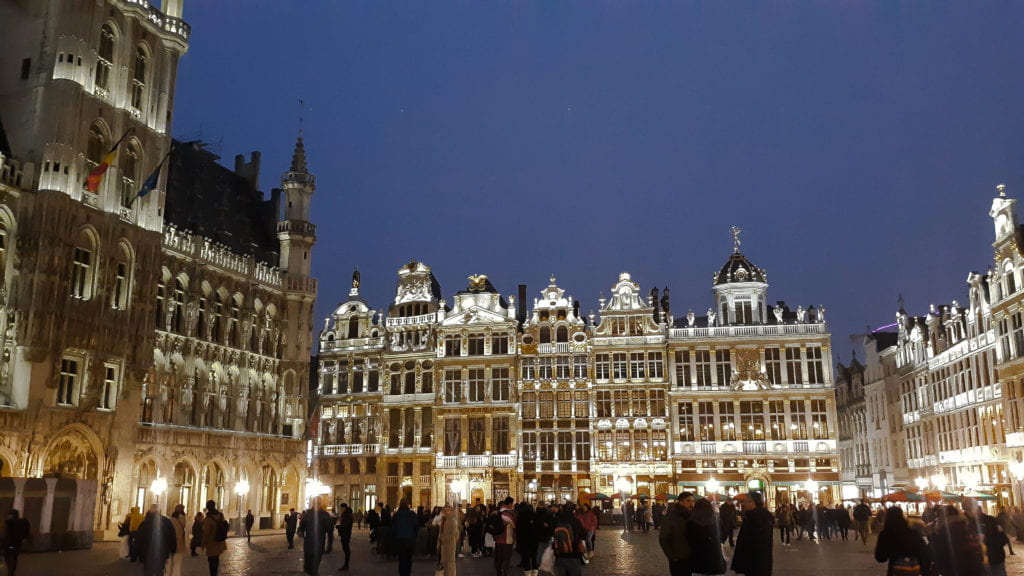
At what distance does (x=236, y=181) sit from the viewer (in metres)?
48.9

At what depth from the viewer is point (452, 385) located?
5294 centimetres

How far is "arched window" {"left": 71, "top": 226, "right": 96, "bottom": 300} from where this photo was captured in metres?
31.1

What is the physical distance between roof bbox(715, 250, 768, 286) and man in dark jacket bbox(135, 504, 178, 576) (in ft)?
140

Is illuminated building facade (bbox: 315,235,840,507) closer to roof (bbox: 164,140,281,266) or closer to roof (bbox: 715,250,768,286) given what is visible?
roof (bbox: 715,250,768,286)

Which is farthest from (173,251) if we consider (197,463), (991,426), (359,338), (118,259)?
(991,426)

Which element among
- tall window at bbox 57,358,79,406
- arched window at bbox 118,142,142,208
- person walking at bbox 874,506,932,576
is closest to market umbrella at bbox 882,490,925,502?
person walking at bbox 874,506,932,576

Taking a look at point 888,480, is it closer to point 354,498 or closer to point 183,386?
point 354,498

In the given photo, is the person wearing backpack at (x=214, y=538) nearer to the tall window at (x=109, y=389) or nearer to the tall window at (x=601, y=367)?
the tall window at (x=109, y=389)

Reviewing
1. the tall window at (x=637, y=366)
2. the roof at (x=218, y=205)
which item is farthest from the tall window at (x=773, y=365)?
the roof at (x=218, y=205)

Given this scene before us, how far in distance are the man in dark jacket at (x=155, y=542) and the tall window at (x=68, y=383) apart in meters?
20.0

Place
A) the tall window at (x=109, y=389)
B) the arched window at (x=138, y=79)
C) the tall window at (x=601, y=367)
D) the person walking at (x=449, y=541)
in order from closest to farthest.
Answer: the person walking at (x=449, y=541), the tall window at (x=109, y=389), the arched window at (x=138, y=79), the tall window at (x=601, y=367)

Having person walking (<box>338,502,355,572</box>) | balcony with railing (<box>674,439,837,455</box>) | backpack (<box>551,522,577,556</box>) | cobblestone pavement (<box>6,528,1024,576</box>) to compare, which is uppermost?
balcony with railing (<box>674,439,837,455</box>)

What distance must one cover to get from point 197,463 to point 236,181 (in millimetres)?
17340

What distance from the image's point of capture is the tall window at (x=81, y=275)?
31141 millimetres
